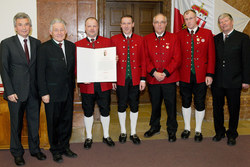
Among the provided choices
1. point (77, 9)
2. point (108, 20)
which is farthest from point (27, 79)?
point (108, 20)

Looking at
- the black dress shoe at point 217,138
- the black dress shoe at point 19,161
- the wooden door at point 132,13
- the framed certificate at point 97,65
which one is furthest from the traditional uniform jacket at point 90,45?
the wooden door at point 132,13

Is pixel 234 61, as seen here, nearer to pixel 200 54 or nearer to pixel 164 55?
pixel 200 54

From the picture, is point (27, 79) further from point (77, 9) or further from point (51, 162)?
point (77, 9)

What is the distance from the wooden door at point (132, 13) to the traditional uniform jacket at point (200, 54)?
257 centimetres

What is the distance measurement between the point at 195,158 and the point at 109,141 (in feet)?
3.74

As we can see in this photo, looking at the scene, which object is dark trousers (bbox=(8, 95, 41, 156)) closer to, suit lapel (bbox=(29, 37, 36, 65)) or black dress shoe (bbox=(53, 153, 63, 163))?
black dress shoe (bbox=(53, 153, 63, 163))

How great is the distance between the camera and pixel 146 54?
10.7 ft

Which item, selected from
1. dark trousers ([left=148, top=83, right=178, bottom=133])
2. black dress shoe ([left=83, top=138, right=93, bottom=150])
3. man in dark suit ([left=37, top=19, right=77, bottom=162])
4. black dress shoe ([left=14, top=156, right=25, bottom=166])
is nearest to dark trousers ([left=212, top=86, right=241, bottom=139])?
dark trousers ([left=148, top=83, right=178, bottom=133])

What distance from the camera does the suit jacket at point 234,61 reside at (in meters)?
3.07

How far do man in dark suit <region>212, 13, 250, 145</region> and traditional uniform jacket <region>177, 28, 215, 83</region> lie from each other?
0.39ft

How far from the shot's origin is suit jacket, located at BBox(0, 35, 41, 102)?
2510 mm

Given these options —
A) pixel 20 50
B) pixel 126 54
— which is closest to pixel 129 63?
pixel 126 54

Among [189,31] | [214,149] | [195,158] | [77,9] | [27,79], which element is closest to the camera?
[27,79]

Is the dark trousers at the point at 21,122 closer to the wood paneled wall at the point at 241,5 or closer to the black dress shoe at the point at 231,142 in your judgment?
the black dress shoe at the point at 231,142
